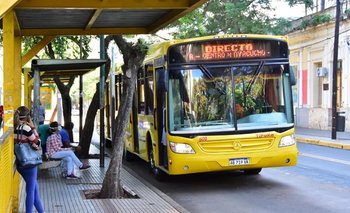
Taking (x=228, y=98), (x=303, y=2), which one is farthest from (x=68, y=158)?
(x=303, y=2)

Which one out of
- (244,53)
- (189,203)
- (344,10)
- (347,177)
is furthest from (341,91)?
(189,203)

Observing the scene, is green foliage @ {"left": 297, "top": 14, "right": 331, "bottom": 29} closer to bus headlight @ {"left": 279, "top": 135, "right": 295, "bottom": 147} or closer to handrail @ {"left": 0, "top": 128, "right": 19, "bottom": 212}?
bus headlight @ {"left": 279, "top": 135, "right": 295, "bottom": 147}

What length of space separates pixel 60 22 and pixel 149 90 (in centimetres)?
307

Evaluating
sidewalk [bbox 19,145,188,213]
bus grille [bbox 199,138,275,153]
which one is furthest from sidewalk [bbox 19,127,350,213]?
bus grille [bbox 199,138,275,153]

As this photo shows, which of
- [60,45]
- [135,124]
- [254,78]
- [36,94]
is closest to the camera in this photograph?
[254,78]

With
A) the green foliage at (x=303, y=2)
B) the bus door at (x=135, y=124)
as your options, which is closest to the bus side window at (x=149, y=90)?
the bus door at (x=135, y=124)

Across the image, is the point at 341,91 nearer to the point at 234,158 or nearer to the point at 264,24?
the point at 264,24

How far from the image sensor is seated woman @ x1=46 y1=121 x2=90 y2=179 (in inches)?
445

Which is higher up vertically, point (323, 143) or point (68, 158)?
point (68, 158)

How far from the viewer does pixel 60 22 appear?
31.0ft

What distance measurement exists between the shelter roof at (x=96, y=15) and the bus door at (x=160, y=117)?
1.00 meters

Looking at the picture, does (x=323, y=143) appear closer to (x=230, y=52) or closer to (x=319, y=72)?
(x=319, y=72)

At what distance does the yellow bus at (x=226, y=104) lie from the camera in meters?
10.0

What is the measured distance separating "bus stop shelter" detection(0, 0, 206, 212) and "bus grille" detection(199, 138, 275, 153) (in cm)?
237
